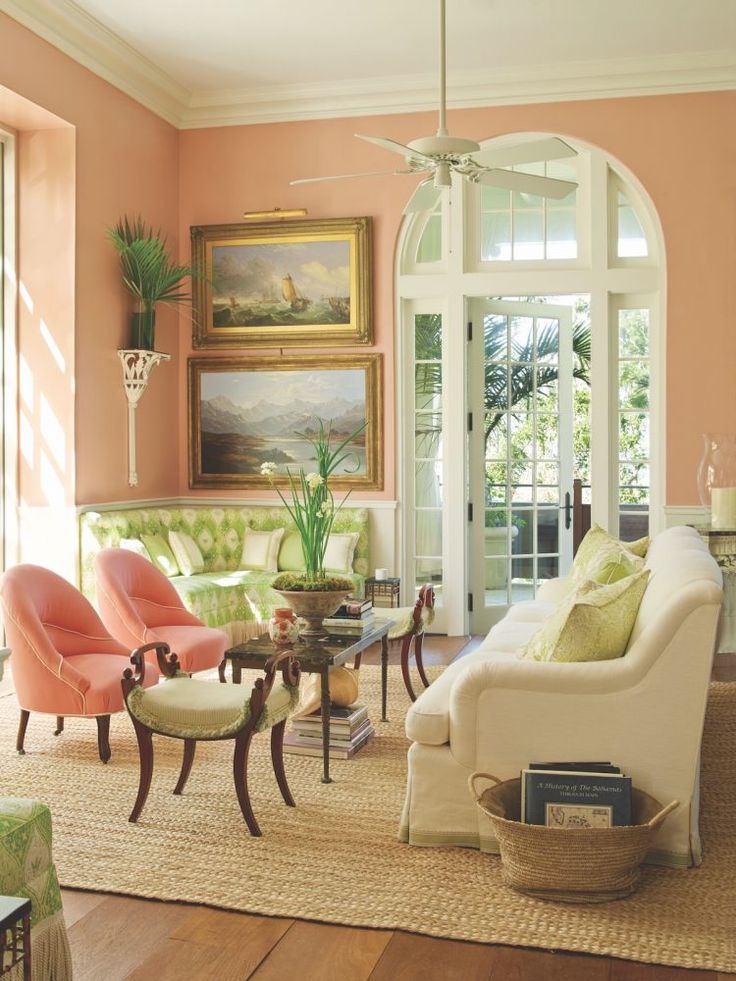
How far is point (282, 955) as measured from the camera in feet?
9.12

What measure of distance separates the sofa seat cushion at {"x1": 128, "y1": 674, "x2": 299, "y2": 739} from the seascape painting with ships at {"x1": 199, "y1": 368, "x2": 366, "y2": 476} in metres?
3.74

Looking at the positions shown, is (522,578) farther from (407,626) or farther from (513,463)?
(407,626)

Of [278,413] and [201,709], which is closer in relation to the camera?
[201,709]

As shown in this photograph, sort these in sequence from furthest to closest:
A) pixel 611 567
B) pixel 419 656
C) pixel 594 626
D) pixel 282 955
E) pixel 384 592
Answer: pixel 384 592, pixel 419 656, pixel 611 567, pixel 594 626, pixel 282 955

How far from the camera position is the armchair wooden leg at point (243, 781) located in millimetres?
3600

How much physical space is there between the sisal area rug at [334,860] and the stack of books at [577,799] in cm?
23

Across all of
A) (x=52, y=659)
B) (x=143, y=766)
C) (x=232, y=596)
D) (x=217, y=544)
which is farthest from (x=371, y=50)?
(x=143, y=766)

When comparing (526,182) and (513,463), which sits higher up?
(526,182)

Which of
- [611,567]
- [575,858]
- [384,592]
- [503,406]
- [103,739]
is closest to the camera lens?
[575,858]

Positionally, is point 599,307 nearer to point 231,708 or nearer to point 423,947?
point 231,708

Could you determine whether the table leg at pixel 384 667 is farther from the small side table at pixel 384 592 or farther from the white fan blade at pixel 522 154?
the white fan blade at pixel 522 154

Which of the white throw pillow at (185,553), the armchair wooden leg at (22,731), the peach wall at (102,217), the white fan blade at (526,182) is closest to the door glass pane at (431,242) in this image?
the peach wall at (102,217)

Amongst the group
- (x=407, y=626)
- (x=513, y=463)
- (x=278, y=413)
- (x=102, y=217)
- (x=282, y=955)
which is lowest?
(x=282, y=955)

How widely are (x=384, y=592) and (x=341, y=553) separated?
52 cm
